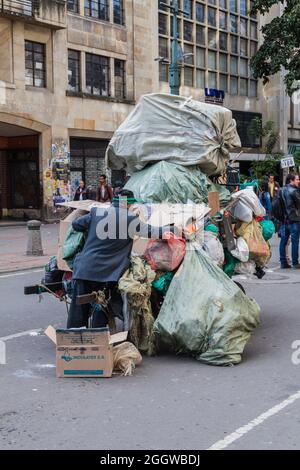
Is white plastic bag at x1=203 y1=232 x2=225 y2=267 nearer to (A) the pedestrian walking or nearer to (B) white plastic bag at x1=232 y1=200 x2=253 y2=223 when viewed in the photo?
(B) white plastic bag at x1=232 y1=200 x2=253 y2=223

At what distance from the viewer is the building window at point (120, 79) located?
1115 inches

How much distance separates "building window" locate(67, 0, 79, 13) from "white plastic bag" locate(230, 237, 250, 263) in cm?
2133

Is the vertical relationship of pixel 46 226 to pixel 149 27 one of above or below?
below

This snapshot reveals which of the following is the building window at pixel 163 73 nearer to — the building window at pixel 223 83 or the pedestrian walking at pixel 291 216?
the building window at pixel 223 83

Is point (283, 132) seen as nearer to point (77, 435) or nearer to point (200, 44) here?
point (200, 44)

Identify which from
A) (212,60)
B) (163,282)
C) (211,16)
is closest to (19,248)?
(163,282)

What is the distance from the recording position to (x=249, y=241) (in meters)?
7.14

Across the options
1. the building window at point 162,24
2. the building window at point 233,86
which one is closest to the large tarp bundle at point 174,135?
the building window at point 162,24

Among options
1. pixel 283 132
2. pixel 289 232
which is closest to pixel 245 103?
pixel 283 132

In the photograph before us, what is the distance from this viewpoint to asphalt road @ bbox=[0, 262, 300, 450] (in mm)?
4137

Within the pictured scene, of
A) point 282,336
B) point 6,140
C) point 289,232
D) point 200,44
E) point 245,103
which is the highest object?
point 200,44

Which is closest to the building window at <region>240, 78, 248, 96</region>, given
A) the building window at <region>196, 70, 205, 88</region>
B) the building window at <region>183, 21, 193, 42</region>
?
the building window at <region>196, 70, 205, 88</region>

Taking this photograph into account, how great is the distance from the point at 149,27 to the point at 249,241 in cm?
2403

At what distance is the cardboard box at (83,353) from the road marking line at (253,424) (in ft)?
4.95
